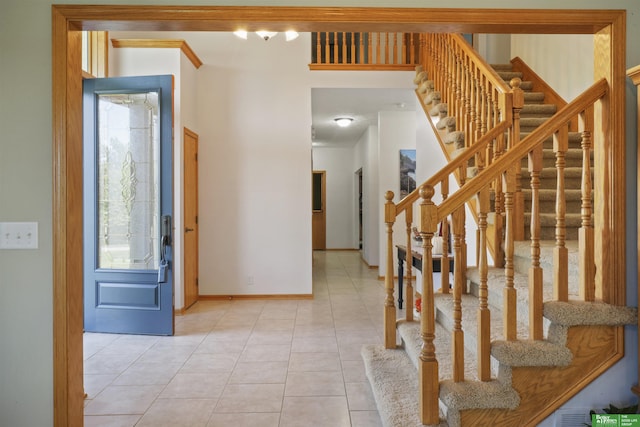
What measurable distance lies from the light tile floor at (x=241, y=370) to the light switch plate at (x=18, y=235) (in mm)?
1173

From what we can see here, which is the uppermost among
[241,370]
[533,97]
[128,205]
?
[533,97]

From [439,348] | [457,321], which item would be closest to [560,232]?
[457,321]

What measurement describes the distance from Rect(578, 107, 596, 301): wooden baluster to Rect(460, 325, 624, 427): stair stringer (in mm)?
187

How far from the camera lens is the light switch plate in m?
1.75

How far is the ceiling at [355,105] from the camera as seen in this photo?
562 cm

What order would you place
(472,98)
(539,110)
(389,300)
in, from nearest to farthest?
(389,300), (472,98), (539,110)

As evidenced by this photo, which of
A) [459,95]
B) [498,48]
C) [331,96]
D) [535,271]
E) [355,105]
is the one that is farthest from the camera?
[355,105]

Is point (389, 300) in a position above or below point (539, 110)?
below

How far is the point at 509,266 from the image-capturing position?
1.87 metres

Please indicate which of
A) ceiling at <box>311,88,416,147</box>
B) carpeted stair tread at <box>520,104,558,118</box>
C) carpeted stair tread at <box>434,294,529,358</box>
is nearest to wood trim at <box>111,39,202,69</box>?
ceiling at <box>311,88,416,147</box>

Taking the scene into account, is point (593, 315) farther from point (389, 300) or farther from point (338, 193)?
point (338, 193)

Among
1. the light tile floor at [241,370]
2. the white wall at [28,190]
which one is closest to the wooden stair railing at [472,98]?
the white wall at [28,190]

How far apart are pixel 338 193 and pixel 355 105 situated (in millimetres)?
5107

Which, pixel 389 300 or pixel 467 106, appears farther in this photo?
pixel 467 106
